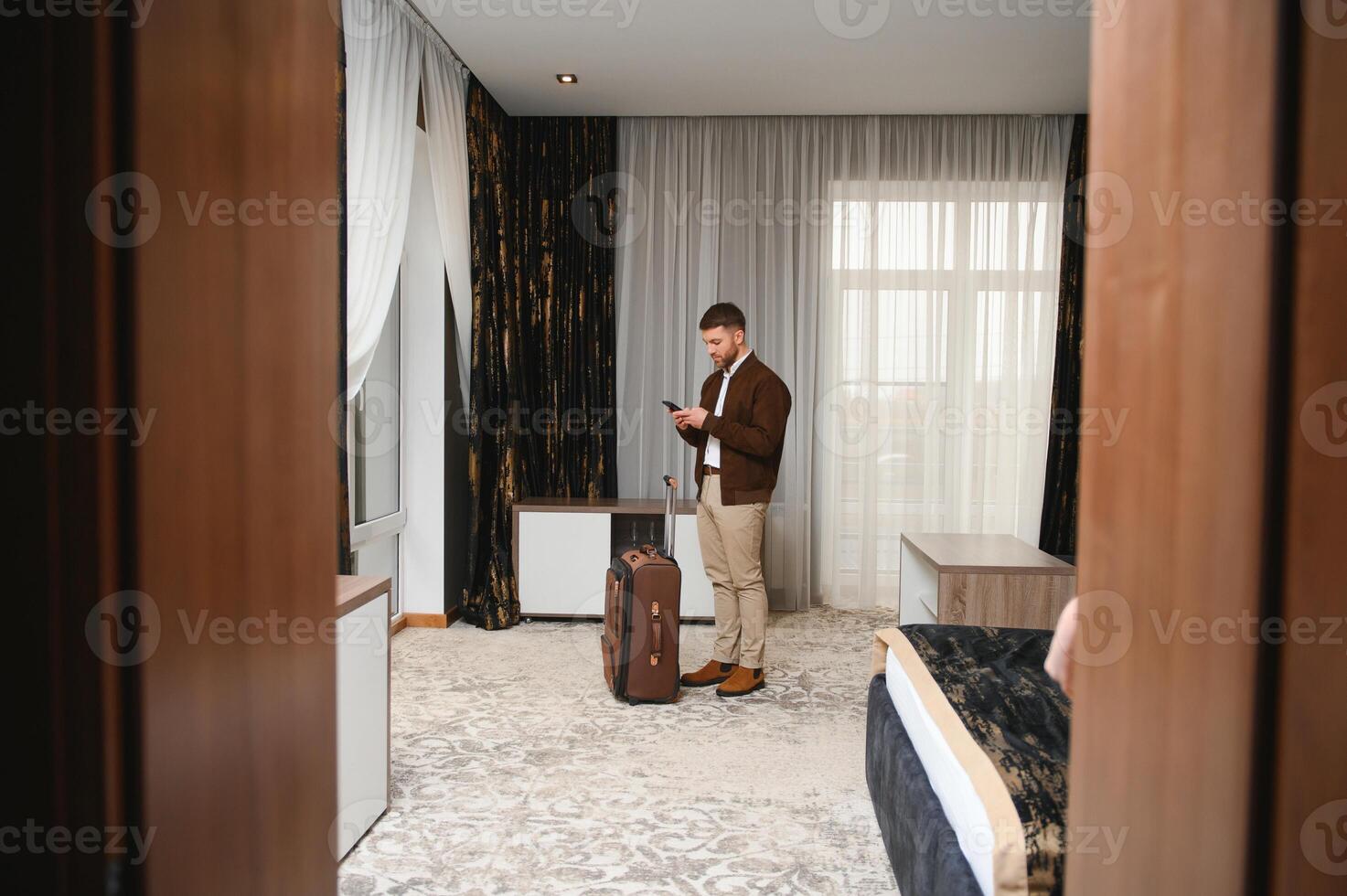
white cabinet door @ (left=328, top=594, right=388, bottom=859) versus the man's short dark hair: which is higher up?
the man's short dark hair

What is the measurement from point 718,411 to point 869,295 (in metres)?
1.79

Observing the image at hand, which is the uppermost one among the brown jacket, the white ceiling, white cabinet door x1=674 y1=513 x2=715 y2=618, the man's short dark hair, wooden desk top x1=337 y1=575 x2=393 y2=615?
the white ceiling

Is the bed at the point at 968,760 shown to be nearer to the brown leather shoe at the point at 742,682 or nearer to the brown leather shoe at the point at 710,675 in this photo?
the brown leather shoe at the point at 742,682

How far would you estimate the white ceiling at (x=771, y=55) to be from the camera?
350 cm

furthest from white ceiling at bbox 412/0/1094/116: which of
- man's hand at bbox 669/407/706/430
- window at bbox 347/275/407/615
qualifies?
man's hand at bbox 669/407/706/430

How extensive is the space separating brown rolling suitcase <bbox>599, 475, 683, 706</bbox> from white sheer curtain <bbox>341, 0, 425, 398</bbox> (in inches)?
49.4

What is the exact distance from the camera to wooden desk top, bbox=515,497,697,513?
4512mm

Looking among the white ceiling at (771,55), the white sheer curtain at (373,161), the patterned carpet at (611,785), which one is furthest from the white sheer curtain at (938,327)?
the white sheer curtain at (373,161)

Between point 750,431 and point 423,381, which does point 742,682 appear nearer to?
point 750,431

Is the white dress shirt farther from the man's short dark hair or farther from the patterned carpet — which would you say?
the patterned carpet

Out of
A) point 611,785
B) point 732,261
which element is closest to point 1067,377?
point 732,261

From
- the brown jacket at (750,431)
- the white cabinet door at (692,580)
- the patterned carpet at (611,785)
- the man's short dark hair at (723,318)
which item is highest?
the man's short dark hair at (723,318)

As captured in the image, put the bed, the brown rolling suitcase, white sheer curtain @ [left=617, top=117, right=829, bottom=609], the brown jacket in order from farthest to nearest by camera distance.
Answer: white sheer curtain @ [left=617, top=117, right=829, bottom=609] < the brown jacket < the brown rolling suitcase < the bed

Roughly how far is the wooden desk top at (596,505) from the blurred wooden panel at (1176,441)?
405 centimetres
